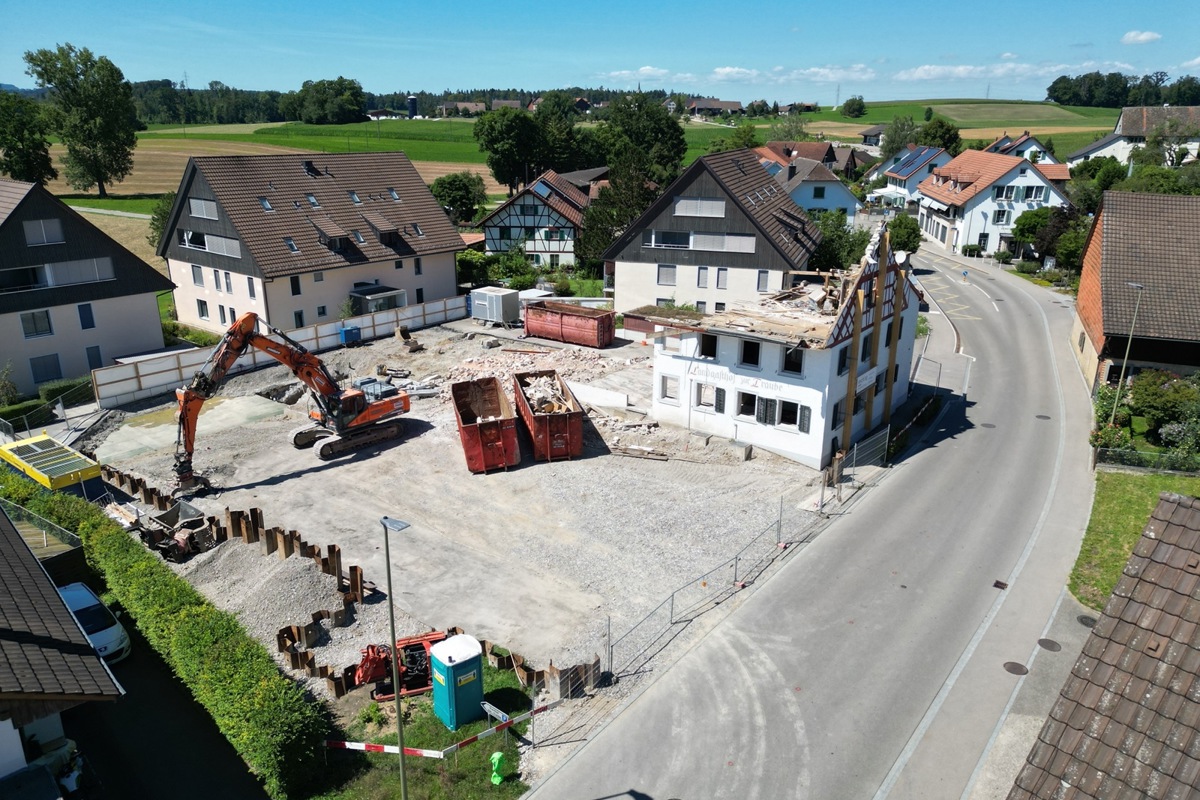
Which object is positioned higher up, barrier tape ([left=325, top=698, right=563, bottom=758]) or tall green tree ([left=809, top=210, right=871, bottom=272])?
tall green tree ([left=809, top=210, right=871, bottom=272])

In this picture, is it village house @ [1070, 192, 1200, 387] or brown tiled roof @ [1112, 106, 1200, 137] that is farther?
brown tiled roof @ [1112, 106, 1200, 137]

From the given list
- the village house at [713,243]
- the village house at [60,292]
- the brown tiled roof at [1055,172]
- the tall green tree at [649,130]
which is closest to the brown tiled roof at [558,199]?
the village house at [713,243]

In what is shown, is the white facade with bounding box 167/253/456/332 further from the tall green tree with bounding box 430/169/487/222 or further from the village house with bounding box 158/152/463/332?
the tall green tree with bounding box 430/169/487/222

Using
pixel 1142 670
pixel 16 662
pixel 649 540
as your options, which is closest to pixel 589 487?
pixel 649 540

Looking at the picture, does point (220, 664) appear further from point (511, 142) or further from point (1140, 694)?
point (511, 142)

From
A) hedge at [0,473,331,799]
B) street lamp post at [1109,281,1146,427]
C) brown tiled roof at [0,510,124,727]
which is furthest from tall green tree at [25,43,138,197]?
street lamp post at [1109,281,1146,427]

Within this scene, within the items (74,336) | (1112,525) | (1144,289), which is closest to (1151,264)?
(1144,289)

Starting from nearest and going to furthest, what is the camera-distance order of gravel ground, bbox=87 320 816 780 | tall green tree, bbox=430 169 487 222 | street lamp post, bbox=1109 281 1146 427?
gravel ground, bbox=87 320 816 780 → street lamp post, bbox=1109 281 1146 427 → tall green tree, bbox=430 169 487 222
